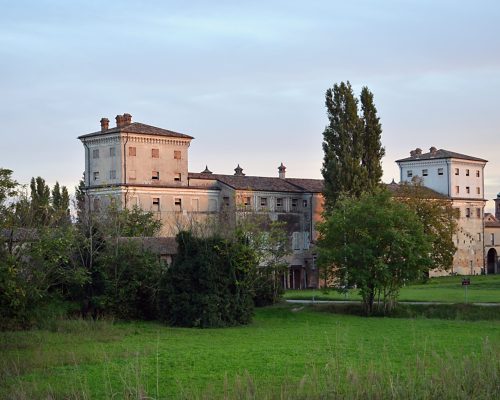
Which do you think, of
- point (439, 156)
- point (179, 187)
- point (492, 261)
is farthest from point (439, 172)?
point (179, 187)

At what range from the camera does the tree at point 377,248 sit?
1801 inches

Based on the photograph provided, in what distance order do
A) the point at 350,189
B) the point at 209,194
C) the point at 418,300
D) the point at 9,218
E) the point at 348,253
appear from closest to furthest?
1. the point at 9,218
2. the point at 348,253
3. the point at 418,300
4. the point at 350,189
5. the point at 209,194

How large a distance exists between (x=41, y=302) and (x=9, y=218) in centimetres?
1010

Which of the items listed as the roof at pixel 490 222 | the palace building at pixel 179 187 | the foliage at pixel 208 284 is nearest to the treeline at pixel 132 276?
the foliage at pixel 208 284

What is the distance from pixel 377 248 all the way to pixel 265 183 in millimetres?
32499

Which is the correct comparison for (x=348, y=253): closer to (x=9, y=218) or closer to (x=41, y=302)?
(x=41, y=302)

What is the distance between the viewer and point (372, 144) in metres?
71.1

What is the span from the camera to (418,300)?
50.3 metres

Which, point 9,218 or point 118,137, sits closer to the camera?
point 9,218

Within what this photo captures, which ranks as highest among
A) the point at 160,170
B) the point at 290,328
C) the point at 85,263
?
the point at 160,170

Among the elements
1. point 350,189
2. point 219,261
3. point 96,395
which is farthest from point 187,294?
point 350,189

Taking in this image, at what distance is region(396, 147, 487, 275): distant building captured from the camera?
308 ft

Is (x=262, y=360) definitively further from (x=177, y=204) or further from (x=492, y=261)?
(x=492, y=261)

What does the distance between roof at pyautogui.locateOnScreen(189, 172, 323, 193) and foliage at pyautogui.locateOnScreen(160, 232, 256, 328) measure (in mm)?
29320
